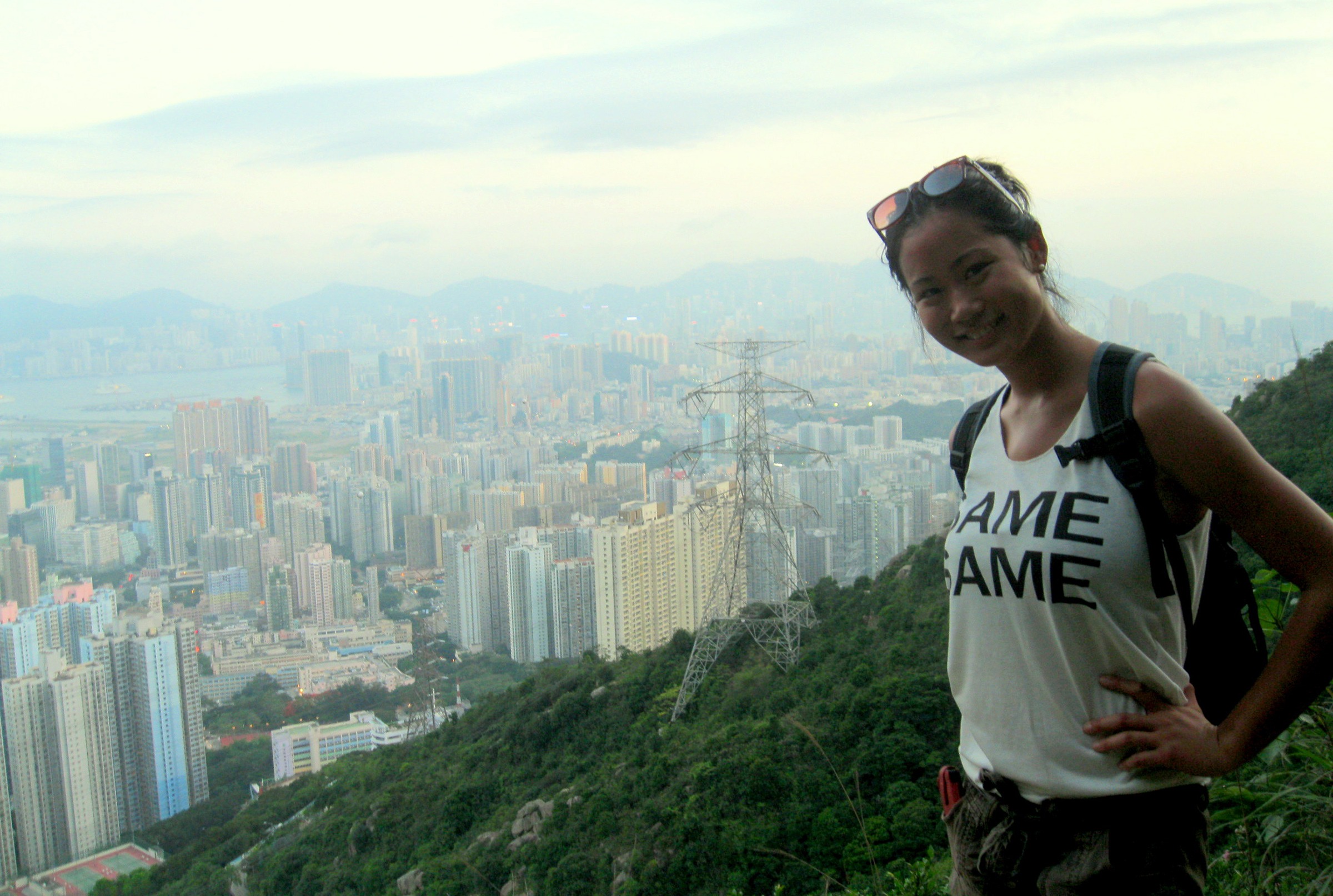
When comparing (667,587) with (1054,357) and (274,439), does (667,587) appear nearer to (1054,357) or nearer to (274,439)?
(1054,357)

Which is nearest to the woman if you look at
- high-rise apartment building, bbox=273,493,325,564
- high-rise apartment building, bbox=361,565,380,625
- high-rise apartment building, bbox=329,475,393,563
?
high-rise apartment building, bbox=361,565,380,625

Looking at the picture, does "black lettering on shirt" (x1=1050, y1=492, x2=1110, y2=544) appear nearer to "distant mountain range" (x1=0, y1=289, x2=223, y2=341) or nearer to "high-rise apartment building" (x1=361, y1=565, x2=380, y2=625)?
"high-rise apartment building" (x1=361, y1=565, x2=380, y2=625)

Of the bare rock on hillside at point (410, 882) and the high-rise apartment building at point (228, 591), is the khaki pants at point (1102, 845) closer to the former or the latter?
the bare rock on hillside at point (410, 882)

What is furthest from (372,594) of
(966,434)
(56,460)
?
(966,434)

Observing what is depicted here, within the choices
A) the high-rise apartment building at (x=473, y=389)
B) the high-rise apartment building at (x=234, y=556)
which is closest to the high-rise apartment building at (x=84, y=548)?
the high-rise apartment building at (x=234, y=556)

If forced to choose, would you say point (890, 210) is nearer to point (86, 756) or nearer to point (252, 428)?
point (86, 756)

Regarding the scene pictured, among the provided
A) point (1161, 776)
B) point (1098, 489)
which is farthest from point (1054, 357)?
point (1161, 776)
